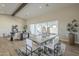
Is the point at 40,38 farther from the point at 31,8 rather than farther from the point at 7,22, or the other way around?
the point at 7,22

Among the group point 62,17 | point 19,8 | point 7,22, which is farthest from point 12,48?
point 62,17

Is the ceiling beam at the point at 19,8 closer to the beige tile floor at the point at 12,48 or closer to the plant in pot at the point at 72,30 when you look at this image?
the beige tile floor at the point at 12,48

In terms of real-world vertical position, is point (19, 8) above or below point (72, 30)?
above

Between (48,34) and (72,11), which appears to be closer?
(72,11)

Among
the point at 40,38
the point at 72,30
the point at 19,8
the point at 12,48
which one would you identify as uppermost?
the point at 19,8

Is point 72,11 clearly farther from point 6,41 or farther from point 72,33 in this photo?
point 6,41

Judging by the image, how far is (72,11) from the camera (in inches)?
93.7

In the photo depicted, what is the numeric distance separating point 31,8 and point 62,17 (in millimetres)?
708

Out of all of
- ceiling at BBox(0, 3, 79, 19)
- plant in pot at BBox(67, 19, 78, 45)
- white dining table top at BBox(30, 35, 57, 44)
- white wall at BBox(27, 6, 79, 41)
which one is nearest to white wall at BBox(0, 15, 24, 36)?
ceiling at BBox(0, 3, 79, 19)

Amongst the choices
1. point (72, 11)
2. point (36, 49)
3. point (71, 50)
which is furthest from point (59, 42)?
point (72, 11)

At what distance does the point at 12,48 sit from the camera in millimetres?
2471

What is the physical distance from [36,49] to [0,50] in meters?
0.77

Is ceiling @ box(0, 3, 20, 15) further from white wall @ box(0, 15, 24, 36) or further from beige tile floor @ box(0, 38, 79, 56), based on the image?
beige tile floor @ box(0, 38, 79, 56)

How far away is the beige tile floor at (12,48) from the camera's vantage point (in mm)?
2422
